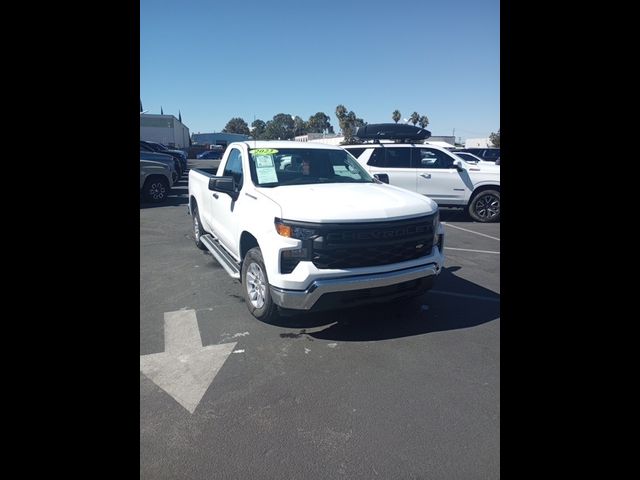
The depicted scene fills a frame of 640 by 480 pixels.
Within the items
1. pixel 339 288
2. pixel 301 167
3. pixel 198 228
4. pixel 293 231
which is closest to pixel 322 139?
pixel 198 228

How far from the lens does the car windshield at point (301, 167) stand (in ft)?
14.9

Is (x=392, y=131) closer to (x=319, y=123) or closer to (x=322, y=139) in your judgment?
(x=322, y=139)

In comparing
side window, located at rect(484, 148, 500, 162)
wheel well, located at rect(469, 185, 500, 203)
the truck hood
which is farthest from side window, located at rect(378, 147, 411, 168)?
side window, located at rect(484, 148, 500, 162)

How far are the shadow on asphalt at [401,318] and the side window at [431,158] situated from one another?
6106 millimetres

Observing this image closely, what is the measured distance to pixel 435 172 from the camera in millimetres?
10250

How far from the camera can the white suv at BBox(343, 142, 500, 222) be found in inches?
396

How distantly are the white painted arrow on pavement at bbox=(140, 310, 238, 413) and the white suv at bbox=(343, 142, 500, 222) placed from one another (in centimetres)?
723
